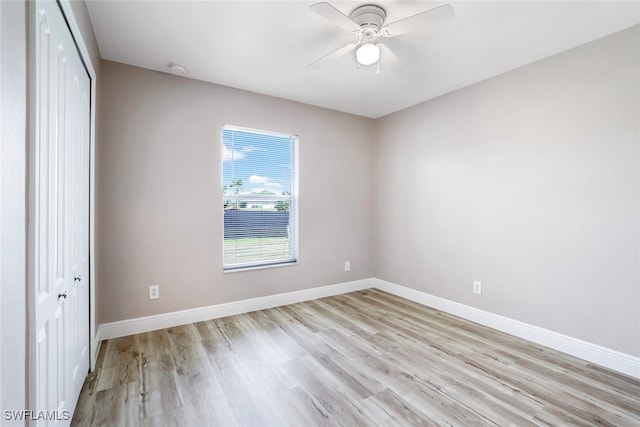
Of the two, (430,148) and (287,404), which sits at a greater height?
(430,148)

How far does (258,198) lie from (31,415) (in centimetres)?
272

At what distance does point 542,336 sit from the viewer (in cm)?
259

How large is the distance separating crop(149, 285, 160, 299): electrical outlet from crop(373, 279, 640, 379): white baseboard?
2.97 m

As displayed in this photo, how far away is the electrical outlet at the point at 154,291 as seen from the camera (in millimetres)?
2848

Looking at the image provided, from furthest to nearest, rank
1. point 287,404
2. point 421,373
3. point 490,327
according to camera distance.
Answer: point 490,327 < point 421,373 < point 287,404

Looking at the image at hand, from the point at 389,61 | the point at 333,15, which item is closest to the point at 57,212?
the point at 333,15

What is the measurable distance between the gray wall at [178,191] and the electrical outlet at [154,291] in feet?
0.12

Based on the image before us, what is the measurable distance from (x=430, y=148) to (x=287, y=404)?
3095 mm

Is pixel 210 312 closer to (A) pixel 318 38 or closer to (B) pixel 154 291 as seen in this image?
(B) pixel 154 291

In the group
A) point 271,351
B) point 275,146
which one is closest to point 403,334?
point 271,351

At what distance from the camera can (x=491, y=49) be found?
2.43 metres

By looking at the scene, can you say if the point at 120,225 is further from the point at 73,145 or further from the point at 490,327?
the point at 490,327

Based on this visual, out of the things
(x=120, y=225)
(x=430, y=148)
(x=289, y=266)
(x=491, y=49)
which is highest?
(x=491, y=49)

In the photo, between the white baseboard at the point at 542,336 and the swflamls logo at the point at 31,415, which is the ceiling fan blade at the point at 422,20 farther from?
the white baseboard at the point at 542,336
